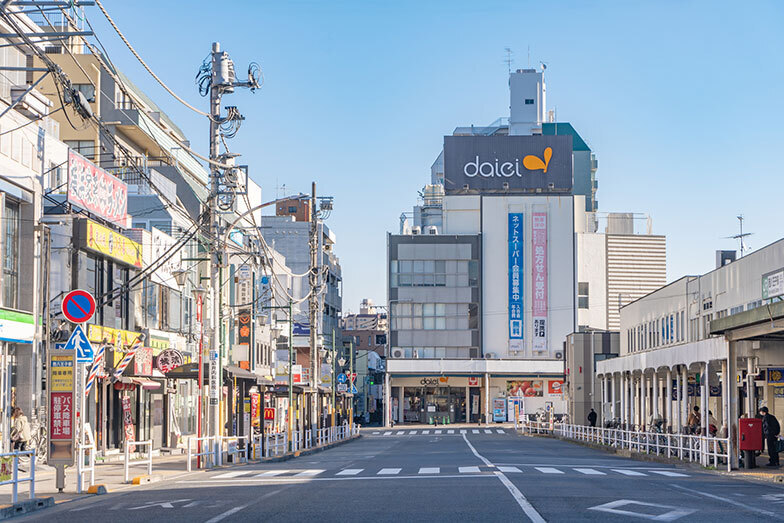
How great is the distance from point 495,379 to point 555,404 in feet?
22.0

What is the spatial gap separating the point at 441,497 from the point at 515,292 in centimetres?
8996

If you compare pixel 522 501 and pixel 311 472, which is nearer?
pixel 522 501

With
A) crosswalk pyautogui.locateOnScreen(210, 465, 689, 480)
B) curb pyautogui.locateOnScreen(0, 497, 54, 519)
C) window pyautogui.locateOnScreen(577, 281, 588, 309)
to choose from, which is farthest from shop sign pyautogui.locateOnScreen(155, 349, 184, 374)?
window pyautogui.locateOnScreen(577, 281, 588, 309)

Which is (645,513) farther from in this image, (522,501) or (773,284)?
(773,284)

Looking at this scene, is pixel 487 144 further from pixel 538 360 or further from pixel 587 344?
pixel 587 344

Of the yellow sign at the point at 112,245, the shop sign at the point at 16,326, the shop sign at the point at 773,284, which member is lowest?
the shop sign at the point at 16,326

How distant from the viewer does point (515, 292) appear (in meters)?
108

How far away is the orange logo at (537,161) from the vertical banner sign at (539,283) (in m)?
5.50

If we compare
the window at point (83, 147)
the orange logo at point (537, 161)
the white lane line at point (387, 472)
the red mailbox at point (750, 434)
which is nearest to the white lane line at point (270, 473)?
the white lane line at point (387, 472)

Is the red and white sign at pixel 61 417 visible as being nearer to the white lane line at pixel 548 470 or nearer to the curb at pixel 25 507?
the curb at pixel 25 507

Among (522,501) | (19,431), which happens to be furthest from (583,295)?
(522,501)

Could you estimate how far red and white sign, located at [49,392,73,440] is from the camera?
20438mm

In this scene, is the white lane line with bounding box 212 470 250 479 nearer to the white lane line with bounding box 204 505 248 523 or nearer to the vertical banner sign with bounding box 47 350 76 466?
the vertical banner sign with bounding box 47 350 76 466

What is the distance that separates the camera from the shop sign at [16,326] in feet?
95.0
